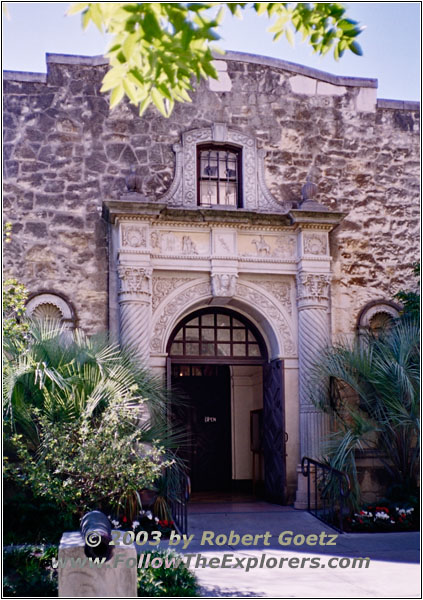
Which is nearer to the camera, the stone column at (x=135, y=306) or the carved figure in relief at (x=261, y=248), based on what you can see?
the stone column at (x=135, y=306)

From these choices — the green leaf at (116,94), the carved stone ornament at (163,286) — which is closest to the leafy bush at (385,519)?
the carved stone ornament at (163,286)

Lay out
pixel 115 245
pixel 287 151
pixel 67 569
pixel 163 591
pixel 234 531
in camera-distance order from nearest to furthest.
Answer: pixel 67 569, pixel 163 591, pixel 234 531, pixel 115 245, pixel 287 151

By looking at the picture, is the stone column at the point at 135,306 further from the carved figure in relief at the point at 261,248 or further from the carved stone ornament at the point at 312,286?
the carved stone ornament at the point at 312,286

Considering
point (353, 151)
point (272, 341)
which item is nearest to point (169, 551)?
point (272, 341)

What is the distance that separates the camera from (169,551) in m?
7.54

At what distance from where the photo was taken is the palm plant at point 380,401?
10695 millimetres

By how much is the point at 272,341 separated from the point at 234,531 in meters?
3.97

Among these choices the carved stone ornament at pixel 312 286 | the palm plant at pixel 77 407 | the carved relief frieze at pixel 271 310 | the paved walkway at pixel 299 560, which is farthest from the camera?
the carved relief frieze at pixel 271 310

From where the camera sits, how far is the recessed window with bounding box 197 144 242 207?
1298 cm

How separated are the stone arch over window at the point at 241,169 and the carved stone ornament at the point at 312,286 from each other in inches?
52.3

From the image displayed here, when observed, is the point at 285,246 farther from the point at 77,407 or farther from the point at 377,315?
the point at 77,407

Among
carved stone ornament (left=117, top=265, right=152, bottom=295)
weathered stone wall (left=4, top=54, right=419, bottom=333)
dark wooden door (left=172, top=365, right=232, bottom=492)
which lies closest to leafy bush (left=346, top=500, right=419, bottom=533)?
weathered stone wall (left=4, top=54, right=419, bottom=333)

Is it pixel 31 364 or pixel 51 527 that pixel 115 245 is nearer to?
pixel 31 364

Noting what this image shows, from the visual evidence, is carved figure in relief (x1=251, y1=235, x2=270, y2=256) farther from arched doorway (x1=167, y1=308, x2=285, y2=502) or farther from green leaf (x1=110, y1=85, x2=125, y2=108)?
green leaf (x1=110, y1=85, x2=125, y2=108)
